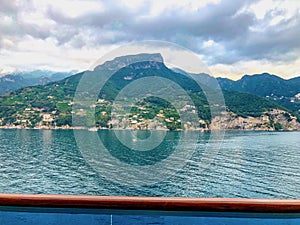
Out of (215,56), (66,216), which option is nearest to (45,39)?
(215,56)

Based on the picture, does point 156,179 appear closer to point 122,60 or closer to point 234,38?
point 122,60

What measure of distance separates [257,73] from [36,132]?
62.7 feet


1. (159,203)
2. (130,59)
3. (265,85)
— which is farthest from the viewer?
(265,85)

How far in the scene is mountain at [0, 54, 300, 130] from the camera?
50.0ft

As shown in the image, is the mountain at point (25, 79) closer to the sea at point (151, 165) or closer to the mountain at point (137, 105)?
the mountain at point (137, 105)

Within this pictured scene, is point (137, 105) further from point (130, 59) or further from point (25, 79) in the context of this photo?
point (25, 79)

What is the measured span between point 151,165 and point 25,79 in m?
17.8

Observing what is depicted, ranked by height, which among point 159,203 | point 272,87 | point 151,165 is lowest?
point 151,165

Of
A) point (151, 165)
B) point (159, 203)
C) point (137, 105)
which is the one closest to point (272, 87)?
point (137, 105)

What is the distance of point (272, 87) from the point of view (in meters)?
25.8

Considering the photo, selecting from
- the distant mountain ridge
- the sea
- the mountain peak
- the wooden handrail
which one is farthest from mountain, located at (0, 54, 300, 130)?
the wooden handrail

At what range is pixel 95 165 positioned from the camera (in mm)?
14320

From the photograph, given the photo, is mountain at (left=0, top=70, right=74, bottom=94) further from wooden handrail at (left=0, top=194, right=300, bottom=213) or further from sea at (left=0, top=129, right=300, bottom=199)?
wooden handrail at (left=0, top=194, right=300, bottom=213)

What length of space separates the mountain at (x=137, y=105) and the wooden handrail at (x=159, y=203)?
419 inches
